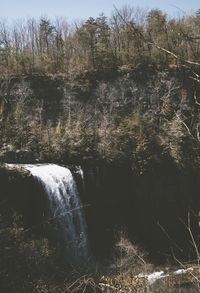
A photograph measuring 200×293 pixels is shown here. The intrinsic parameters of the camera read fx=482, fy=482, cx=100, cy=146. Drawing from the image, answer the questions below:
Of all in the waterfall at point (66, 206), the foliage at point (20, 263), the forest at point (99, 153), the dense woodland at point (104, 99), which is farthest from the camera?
the dense woodland at point (104, 99)

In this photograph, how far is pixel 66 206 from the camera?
80.7 ft

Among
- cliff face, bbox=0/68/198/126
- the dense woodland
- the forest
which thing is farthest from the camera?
cliff face, bbox=0/68/198/126

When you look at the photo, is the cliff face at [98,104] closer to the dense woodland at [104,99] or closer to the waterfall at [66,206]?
the dense woodland at [104,99]

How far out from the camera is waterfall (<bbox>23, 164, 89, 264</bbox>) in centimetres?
2395

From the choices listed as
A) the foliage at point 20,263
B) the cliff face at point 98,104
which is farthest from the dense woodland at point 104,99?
the foliage at point 20,263

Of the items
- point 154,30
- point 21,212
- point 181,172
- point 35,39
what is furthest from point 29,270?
point 35,39

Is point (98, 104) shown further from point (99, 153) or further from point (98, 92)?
point (99, 153)

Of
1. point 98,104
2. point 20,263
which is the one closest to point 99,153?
point 98,104

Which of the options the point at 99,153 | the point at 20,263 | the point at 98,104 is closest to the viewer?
the point at 20,263

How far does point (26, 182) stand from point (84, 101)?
16810mm

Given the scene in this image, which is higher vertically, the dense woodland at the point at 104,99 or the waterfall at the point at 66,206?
the dense woodland at the point at 104,99

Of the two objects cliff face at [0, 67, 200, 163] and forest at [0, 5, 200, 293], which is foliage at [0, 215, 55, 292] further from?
cliff face at [0, 67, 200, 163]

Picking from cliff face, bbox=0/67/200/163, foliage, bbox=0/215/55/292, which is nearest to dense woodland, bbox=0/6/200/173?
cliff face, bbox=0/67/200/163

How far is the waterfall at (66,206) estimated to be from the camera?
78.6ft
